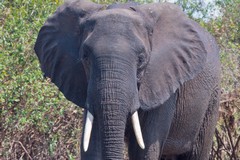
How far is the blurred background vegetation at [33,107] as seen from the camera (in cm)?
747

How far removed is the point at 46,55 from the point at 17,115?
1725 millimetres

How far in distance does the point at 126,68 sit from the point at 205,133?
2.25 metres

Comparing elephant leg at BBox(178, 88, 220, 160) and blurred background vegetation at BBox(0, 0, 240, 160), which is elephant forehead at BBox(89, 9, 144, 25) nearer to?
elephant leg at BBox(178, 88, 220, 160)

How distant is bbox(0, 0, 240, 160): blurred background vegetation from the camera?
7.47m

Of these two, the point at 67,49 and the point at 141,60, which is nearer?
the point at 141,60

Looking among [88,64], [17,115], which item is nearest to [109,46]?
[88,64]

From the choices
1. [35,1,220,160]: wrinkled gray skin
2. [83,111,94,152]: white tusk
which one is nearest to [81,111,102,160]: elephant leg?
[35,1,220,160]: wrinkled gray skin

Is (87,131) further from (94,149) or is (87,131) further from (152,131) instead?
(152,131)

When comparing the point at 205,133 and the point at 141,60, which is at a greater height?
the point at 141,60

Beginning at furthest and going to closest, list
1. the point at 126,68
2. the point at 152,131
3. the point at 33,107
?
the point at 33,107, the point at 152,131, the point at 126,68

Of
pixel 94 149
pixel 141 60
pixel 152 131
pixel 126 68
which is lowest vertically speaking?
pixel 152 131

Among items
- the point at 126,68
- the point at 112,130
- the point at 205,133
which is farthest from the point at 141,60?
the point at 205,133

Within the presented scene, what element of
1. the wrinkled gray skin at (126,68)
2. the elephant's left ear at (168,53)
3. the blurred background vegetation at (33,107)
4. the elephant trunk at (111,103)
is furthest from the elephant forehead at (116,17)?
the blurred background vegetation at (33,107)

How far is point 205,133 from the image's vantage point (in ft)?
23.0
